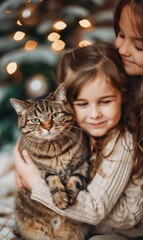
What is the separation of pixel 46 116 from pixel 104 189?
0.23 m

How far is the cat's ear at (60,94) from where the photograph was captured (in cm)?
101

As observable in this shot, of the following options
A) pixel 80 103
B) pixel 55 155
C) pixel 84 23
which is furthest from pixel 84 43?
pixel 55 155

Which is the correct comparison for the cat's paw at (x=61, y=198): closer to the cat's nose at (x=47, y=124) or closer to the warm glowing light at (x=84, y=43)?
the cat's nose at (x=47, y=124)

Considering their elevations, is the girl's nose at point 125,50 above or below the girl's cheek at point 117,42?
below

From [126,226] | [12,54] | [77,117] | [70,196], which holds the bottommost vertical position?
[126,226]

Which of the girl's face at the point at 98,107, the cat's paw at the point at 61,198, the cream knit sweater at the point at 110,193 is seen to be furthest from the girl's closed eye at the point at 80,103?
the cat's paw at the point at 61,198

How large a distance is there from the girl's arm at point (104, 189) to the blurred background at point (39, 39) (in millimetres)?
216

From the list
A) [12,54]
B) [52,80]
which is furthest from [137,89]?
[12,54]

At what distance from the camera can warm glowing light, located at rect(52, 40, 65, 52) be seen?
1.04 m

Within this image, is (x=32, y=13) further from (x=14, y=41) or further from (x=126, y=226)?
(x=126, y=226)

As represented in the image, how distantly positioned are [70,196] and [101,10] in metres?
0.47

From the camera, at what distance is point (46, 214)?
104cm

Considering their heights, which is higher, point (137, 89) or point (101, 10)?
point (101, 10)

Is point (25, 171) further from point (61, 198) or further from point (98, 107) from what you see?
point (98, 107)
